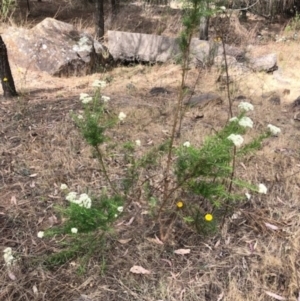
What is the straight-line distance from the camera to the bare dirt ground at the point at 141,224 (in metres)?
2.07

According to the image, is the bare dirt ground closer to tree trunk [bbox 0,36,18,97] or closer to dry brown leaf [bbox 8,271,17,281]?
dry brown leaf [bbox 8,271,17,281]

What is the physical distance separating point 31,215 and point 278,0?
9.82 m

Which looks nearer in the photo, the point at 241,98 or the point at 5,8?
the point at 241,98

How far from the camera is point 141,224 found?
2.44 m

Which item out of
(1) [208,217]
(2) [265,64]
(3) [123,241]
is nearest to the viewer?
(1) [208,217]

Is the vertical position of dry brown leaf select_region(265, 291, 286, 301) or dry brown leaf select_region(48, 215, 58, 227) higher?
dry brown leaf select_region(48, 215, 58, 227)

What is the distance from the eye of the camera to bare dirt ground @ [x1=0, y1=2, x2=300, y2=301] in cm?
207

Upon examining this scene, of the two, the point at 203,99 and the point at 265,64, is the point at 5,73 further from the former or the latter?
the point at 265,64

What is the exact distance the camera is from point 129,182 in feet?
7.72

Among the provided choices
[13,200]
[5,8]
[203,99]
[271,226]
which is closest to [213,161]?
[271,226]

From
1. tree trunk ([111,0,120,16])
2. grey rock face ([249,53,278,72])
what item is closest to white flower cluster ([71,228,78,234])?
grey rock face ([249,53,278,72])

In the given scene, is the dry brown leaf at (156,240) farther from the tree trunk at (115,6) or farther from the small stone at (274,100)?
the tree trunk at (115,6)

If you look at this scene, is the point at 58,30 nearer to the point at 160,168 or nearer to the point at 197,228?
the point at 160,168

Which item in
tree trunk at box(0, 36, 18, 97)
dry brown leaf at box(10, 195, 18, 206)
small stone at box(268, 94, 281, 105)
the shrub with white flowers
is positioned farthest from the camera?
small stone at box(268, 94, 281, 105)
